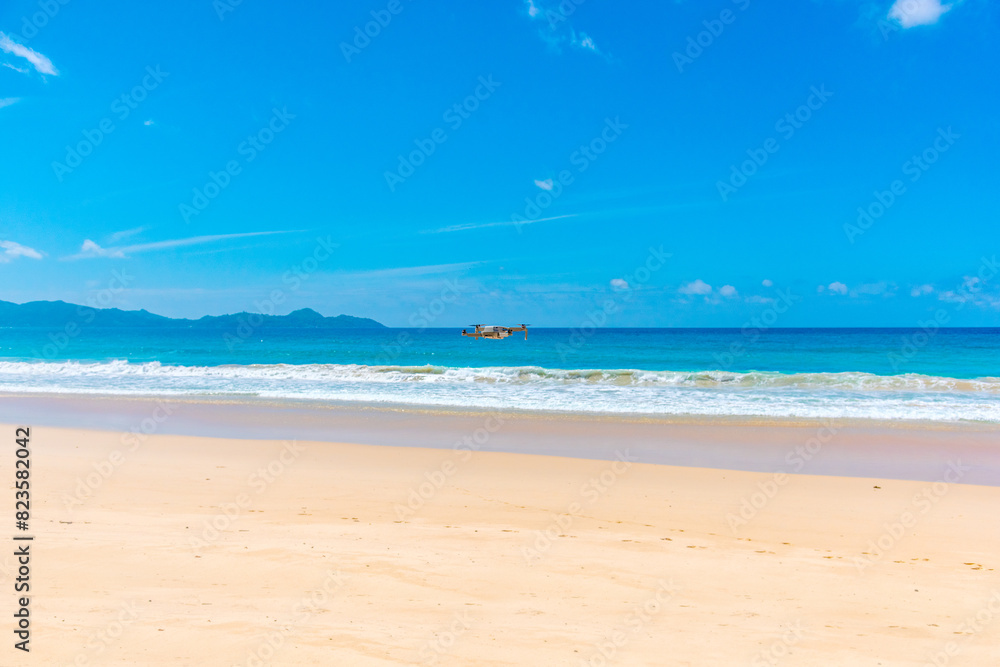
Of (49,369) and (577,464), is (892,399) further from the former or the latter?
(49,369)

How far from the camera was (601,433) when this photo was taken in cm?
1238

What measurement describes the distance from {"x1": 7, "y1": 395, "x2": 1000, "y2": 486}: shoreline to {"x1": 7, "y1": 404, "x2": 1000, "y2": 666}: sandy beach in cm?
82

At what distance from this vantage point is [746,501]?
750 cm

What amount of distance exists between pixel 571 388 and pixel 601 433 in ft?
31.1

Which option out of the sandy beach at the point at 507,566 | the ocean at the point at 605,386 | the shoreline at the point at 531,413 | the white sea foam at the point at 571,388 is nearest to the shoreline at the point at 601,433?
the shoreline at the point at 531,413

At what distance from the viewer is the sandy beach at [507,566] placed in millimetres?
3723

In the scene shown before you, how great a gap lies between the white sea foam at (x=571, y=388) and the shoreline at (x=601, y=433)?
1930mm

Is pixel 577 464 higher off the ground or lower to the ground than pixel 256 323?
lower

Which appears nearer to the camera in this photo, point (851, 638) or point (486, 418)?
point (851, 638)

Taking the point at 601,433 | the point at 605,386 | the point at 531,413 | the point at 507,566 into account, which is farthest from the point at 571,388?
the point at 507,566

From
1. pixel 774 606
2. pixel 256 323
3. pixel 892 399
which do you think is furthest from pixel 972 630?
pixel 256 323

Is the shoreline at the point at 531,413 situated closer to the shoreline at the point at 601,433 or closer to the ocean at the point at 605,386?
the shoreline at the point at 601,433

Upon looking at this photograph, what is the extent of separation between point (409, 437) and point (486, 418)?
292 centimetres

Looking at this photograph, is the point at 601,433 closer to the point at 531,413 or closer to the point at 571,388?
the point at 531,413
